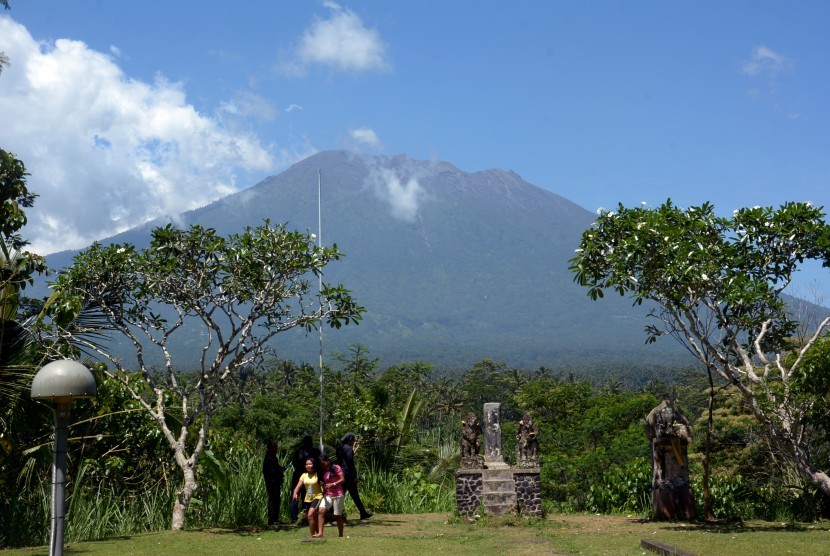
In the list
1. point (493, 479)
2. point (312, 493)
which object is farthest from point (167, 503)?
point (493, 479)

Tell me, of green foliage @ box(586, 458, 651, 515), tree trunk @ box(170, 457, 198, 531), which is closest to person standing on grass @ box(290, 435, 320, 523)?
tree trunk @ box(170, 457, 198, 531)

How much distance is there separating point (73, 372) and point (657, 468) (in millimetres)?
10512

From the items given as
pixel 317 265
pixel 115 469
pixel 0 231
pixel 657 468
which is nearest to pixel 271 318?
pixel 317 265

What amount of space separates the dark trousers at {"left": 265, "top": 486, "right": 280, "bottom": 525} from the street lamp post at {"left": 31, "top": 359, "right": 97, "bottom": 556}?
7.73 metres

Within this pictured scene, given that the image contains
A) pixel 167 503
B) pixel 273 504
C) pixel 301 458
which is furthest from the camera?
pixel 167 503

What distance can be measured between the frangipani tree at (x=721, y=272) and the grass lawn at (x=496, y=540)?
1.46 m

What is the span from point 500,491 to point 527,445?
126cm

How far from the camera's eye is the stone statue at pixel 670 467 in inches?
571

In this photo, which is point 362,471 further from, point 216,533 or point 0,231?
point 0,231

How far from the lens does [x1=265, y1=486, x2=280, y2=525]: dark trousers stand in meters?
14.6

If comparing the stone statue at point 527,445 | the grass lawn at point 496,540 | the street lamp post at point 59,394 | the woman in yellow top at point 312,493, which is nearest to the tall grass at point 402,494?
the grass lawn at point 496,540

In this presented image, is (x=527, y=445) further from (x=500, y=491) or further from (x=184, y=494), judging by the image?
(x=184, y=494)

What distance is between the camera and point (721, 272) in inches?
500

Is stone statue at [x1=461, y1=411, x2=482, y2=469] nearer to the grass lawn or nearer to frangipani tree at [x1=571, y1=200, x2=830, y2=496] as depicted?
the grass lawn
